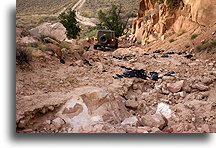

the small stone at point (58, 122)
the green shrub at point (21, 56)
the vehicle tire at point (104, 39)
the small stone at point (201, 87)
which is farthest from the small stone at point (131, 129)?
the vehicle tire at point (104, 39)

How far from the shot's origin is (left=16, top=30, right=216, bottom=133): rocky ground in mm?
2217

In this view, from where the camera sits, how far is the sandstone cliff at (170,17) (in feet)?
21.6

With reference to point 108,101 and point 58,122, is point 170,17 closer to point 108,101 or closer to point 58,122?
point 108,101

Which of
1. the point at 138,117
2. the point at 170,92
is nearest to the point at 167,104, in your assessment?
the point at 170,92

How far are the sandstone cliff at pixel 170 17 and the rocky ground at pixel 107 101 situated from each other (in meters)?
4.06

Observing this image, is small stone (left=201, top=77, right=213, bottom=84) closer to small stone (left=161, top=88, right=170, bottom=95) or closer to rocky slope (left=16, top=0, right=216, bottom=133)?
rocky slope (left=16, top=0, right=216, bottom=133)

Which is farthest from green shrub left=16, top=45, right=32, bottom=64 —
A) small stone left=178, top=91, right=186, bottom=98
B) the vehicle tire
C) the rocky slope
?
the vehicle tire

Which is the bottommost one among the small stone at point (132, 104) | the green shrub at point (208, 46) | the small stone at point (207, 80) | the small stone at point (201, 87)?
the small stone at point (132, 104)

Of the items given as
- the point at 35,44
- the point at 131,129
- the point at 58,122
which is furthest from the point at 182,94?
the point at 35,44

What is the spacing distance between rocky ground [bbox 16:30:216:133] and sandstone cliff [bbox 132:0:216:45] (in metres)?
4.06

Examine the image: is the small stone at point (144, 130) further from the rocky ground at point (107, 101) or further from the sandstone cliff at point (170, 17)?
the sandstone cliff at point (170, 17)

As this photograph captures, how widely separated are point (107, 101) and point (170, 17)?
8.44m

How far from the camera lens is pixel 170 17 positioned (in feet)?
30.4

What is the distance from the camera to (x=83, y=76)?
11.2 ft
